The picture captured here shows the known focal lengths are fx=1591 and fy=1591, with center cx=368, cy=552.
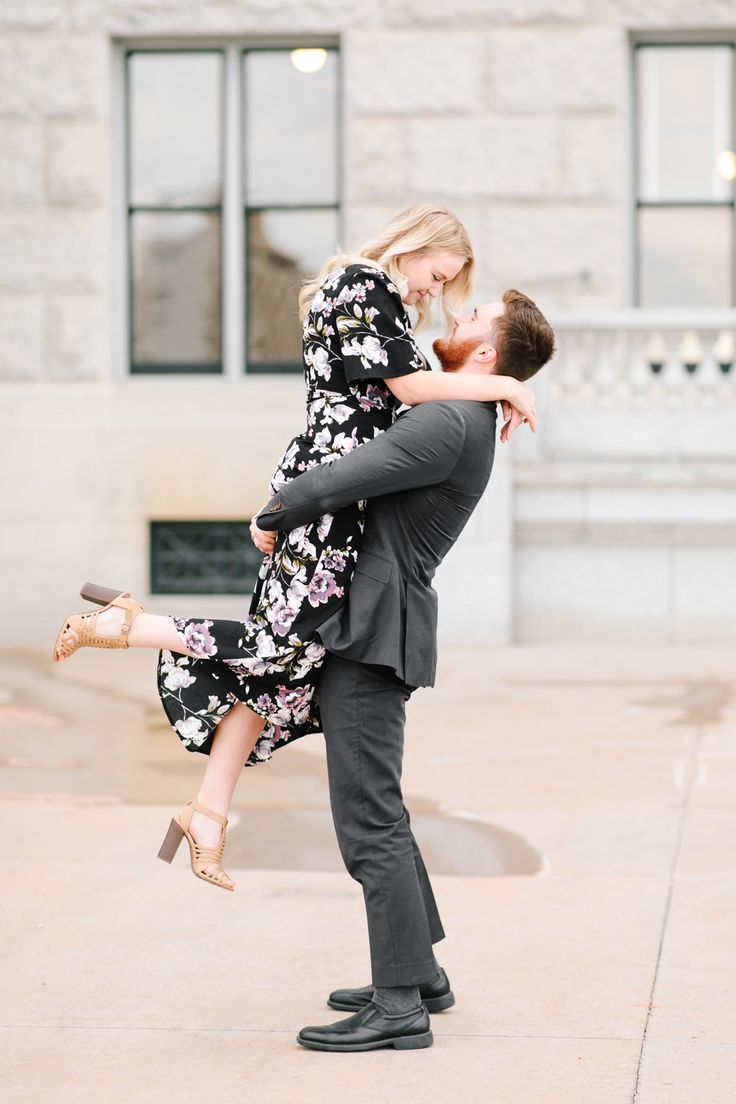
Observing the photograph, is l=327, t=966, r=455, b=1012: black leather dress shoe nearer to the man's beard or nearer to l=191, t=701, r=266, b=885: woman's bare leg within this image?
l=191, t=701, r=266, b=885: woman's bare leg

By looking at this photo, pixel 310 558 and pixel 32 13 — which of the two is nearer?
pixel 310 558

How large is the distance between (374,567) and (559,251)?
326 inches

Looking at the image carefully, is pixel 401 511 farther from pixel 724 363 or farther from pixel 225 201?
pixel 225 201

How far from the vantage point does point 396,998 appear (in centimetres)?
409

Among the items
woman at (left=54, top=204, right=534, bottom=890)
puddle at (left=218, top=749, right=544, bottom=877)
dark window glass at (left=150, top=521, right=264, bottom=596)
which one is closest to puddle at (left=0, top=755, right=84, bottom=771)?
puddle at (left=218, top=749, right=544, bottom=877)

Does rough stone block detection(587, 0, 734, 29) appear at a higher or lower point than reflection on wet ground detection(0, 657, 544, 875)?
higher

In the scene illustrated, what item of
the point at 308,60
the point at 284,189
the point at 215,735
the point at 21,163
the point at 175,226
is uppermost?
the point at 308,60

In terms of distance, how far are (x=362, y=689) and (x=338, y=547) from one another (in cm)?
37

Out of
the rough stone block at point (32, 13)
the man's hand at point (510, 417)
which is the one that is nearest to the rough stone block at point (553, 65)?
the rough stone block at point (32, 13)

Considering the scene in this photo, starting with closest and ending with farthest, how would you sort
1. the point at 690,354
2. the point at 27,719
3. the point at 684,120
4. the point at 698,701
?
the point at 27,719
the point at 698,701
the point at 690,354
the point at 684,120

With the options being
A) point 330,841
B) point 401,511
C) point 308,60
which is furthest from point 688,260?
point 401,511

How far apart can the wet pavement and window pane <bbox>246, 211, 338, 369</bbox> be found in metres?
4.43

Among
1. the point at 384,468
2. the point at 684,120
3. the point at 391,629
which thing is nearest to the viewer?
the point at 384,468

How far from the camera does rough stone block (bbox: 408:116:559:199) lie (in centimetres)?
1188
